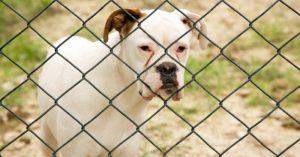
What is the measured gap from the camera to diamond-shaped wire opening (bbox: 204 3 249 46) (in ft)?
23.3

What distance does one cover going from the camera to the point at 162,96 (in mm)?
3625

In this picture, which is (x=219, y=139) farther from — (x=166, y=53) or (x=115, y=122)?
(x=166, y=53)

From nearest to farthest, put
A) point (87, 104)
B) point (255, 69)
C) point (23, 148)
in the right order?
point (87, 104) < point (23, 148) < point (255, 69)

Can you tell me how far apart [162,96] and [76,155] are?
1.91 ft

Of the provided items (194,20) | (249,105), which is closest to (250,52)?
(249,105)

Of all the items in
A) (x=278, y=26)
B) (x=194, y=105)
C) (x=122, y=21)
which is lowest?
(x=278, y=26)

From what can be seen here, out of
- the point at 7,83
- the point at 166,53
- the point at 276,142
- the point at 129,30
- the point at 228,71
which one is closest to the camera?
the point at 166,53

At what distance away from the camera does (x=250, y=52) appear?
6.79 metres

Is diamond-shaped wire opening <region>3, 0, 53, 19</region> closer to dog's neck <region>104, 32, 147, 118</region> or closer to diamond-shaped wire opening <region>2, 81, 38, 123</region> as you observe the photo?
diamond-shaped wire opening <region>2, 81, 38, 123</region>

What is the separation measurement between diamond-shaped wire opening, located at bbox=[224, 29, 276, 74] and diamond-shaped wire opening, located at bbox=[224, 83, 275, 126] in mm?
403

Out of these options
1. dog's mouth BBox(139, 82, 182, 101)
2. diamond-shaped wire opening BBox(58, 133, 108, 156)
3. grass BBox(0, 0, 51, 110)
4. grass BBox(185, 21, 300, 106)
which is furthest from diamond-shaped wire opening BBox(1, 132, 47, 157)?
dog's mouth BBox(139, 82, 182, 101)

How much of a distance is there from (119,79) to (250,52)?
10.4 feet

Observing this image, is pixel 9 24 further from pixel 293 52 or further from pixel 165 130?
pixel 293 52

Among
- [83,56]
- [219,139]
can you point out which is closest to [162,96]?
[83,56]
